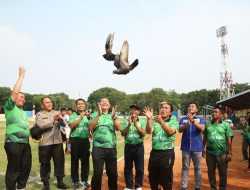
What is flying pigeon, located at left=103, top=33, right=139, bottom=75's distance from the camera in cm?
791

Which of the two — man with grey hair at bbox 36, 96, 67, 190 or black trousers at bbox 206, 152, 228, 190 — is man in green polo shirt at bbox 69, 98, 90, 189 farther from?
black trousers at bbox 206, 152, 228, 190

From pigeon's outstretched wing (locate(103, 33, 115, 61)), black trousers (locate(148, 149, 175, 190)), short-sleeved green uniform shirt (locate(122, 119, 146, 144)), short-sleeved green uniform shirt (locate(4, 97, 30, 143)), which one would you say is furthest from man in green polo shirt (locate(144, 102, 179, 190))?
short-sleeved green uniform shirt (locate(4, 97, 30, 143))

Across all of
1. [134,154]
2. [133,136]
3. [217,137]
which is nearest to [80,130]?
[133,136]

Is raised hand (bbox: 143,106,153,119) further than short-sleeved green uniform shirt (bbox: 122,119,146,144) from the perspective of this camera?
No

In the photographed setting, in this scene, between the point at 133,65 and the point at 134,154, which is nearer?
the point at 133,65

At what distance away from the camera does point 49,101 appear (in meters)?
8.12

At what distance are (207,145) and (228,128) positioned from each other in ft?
1.68

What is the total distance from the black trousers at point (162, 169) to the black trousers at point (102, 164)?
0.74 meters

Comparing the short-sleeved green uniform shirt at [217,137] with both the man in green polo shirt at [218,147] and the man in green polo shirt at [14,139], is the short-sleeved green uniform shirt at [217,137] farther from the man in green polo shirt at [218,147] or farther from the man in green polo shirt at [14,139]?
the man in green polo shirt at [14,139]

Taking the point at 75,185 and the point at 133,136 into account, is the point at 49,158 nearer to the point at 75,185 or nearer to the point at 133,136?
the point at 75,185

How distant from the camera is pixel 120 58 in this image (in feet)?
26.5

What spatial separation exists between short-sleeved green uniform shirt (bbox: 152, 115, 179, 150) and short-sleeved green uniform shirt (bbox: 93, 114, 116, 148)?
0.76m

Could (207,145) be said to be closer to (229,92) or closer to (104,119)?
(104,119)

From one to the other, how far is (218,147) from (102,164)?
2.26 meters
